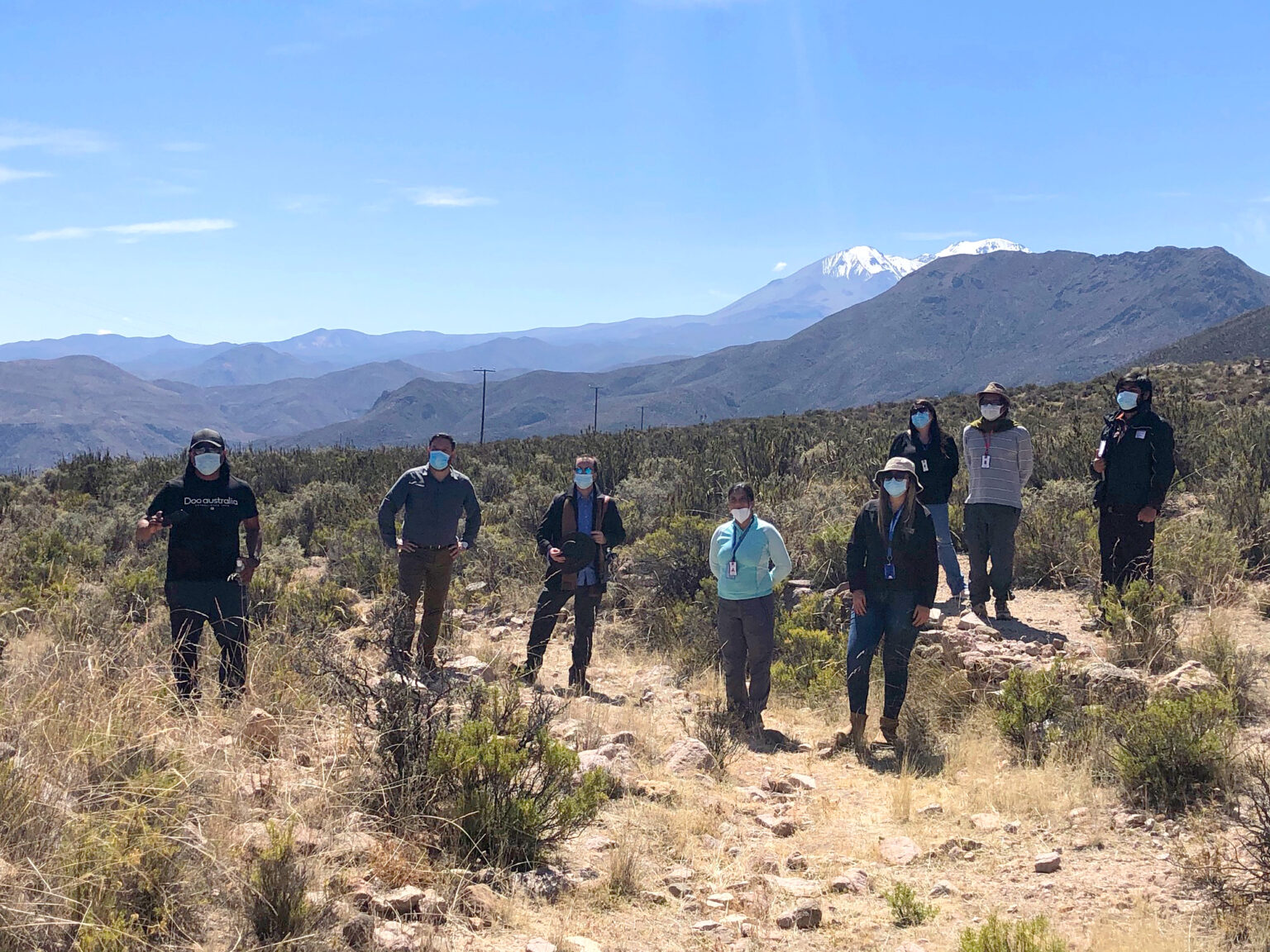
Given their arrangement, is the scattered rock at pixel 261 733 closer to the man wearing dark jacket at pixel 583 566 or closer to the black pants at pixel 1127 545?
the man wearing dark jacket at pixel 583 566

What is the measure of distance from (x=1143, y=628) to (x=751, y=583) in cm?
263

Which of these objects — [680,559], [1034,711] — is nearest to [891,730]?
[1034,711]

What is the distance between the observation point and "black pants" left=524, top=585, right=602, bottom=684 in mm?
6926

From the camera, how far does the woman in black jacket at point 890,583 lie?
544cm

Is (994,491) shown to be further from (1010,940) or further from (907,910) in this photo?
(1010,940)

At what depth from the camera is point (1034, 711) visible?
16.8 ft

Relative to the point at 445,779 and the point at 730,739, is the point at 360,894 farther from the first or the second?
the point at 730,739

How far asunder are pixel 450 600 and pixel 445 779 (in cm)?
630

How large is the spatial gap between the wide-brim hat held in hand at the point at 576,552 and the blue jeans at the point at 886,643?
2073 millimetres

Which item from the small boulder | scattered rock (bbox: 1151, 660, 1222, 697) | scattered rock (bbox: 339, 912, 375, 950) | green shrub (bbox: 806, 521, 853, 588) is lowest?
the small boulder

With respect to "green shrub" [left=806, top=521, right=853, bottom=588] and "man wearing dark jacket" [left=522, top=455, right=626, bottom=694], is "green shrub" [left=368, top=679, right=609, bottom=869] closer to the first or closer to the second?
"man wearing dark jacket" [left=522, top=455, right=626, bottom=694]

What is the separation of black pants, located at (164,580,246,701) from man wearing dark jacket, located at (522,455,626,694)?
2127 mm

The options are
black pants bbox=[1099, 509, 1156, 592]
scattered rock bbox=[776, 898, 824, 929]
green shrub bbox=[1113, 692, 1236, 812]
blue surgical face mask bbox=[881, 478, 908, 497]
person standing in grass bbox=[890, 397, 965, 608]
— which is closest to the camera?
scattered rock bbox=[776, 898, 824, 929]

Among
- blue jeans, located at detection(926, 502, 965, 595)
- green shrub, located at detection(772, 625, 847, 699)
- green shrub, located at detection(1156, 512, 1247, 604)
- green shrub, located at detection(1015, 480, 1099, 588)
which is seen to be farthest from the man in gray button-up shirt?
green shrub, located at detection(1156, 512, 1247, 604)
